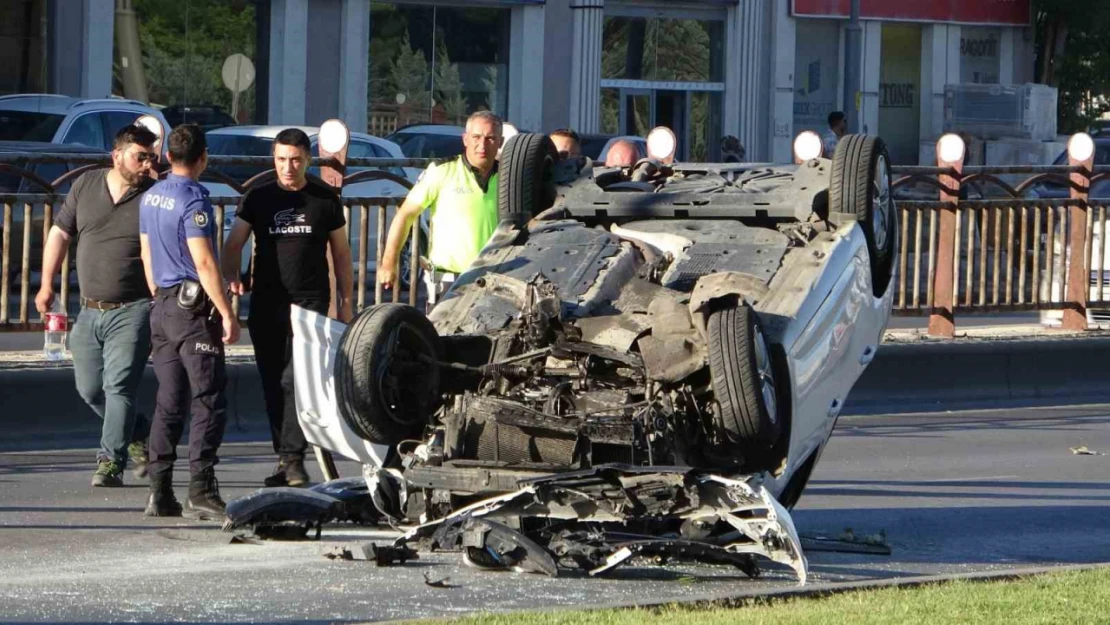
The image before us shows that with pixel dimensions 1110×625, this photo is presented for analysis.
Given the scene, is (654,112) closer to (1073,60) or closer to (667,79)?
(667,79)

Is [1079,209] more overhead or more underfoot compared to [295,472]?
more overhead

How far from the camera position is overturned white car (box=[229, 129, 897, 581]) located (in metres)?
7.43

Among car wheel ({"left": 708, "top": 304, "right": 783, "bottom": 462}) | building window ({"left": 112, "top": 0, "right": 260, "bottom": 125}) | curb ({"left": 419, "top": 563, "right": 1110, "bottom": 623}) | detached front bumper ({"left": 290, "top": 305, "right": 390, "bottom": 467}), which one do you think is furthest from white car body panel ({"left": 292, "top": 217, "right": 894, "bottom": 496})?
building window ({"left": 112, "top": 0, "right": 260, "bottom": 125})

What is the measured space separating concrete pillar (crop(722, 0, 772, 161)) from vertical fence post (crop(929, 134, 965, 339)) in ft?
82.6

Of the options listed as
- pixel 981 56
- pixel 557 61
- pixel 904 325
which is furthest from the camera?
pixel 981 56

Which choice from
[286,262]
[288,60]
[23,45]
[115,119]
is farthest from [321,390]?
[288,60]

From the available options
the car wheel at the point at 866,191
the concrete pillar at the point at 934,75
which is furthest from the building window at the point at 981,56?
the car wheel at the point at 866,191

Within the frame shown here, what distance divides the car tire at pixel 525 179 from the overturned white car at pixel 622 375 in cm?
12

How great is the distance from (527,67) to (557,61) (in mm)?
775

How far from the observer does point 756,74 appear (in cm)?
4072

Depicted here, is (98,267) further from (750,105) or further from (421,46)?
(750,105)

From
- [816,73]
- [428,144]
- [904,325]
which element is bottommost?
[904,325]

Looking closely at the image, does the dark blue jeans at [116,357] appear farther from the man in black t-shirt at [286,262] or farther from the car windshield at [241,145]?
the car windshield at [241,145]

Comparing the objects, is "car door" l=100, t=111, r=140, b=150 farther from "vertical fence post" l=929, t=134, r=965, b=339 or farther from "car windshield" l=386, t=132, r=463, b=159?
"vertical fence post" l=929, t=134, r=965, b=339
